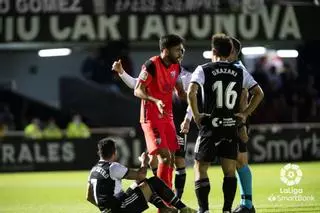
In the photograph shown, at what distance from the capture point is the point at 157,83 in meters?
9.66

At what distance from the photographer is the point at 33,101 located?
28469 mm

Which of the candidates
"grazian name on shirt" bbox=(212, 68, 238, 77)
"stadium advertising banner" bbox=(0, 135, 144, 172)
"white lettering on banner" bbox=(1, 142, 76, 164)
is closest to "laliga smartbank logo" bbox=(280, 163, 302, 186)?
"grazian name on shirt" bbox=(212, 68, 238, 77)

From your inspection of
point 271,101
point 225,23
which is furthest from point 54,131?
point 271,101

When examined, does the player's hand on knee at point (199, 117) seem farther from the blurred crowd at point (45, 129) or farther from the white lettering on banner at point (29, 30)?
the blurred crowd at point (45, 129)

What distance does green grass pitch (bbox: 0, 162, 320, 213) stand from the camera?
11334 mm

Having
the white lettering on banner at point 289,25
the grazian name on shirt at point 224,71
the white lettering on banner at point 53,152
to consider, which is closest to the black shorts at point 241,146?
the grazian name on shirt at point 224,71

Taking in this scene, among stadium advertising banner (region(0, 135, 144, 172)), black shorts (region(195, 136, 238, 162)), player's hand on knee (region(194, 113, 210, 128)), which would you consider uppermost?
player's hand on knee (region(194, 113, 210, 128))

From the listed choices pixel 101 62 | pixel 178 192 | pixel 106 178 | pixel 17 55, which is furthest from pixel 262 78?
pixel 106 178

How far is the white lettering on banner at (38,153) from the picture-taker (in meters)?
22.0

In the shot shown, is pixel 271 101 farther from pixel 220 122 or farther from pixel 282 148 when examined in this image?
pixel 220 122

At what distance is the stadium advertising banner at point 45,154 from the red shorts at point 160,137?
12116 millimetres

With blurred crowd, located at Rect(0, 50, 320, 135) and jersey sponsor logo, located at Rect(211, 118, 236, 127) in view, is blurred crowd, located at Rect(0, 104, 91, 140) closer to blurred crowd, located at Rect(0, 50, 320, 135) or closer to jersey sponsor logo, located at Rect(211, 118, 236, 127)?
blurred crowd, located at Rect(0, 50, 320, 135)

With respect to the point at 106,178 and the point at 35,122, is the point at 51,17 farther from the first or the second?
the point at 106,178

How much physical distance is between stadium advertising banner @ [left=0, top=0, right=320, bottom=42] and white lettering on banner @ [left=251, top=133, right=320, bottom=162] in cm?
274
